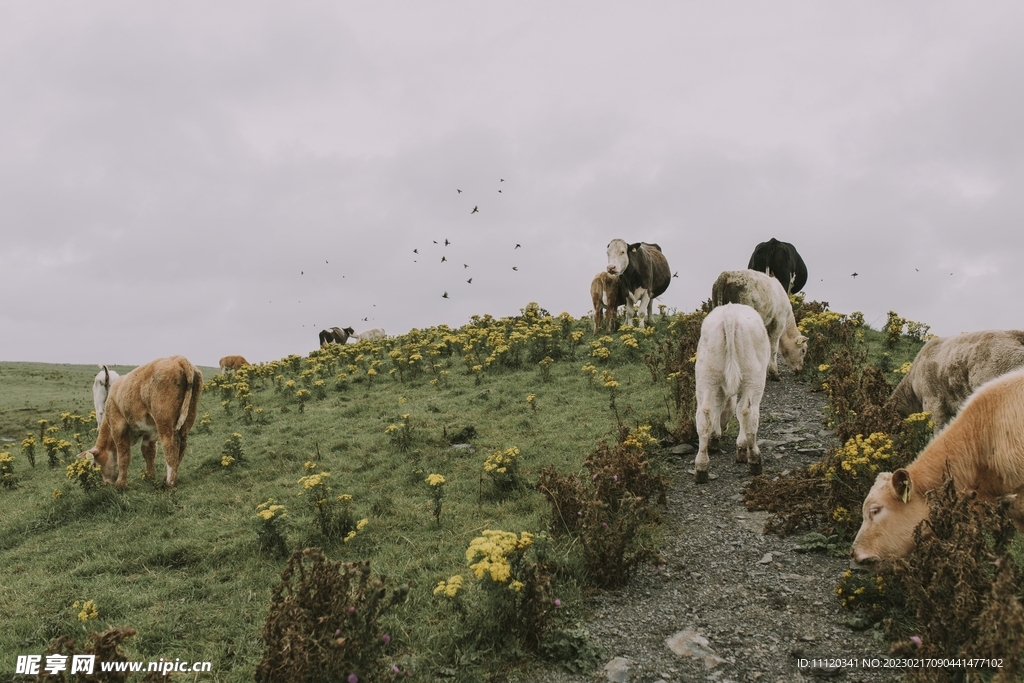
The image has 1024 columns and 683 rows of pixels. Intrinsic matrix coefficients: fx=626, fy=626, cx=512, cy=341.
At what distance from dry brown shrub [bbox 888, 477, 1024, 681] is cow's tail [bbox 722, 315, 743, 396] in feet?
11.0

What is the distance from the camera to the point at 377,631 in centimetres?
419

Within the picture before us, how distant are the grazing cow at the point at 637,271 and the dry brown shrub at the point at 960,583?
504 inches

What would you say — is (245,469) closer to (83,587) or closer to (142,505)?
(142,505)

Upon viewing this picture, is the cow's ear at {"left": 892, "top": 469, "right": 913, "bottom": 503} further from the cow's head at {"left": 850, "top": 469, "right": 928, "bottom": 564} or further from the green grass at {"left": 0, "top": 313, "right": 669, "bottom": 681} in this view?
the green grass at {"left": 0, "top": 313, "right": 669, "bottom": 681}

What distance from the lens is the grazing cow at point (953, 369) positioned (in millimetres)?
7645

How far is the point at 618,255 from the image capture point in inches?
687

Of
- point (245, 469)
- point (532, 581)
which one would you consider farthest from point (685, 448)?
point (245, 469)

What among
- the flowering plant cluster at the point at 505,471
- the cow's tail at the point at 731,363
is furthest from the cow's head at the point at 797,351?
the flowering plant cluster at the point at 505,471

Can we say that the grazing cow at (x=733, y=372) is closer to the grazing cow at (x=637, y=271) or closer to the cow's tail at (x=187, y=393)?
the cow's tail at (x=187, y=393)

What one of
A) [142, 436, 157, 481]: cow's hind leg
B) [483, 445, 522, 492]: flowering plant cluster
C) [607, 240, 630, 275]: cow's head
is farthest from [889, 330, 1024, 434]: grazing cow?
[142, 436, 157, 481]: cow's hind leg

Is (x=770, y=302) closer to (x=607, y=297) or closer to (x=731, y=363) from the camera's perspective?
(x=731, y=363)

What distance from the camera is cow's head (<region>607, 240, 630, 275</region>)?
17.3 m

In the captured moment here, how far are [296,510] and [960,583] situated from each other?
753 centimetres

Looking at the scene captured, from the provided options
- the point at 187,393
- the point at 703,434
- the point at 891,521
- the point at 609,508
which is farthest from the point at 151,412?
the point at 891,521
